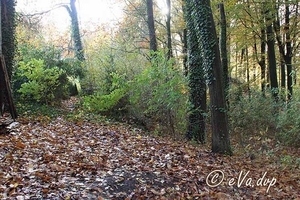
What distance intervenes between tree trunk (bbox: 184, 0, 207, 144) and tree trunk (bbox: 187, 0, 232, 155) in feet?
6.14

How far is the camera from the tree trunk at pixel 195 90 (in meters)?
9.24

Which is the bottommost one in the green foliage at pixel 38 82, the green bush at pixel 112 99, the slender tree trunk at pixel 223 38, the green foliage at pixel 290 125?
the green foliage at pixel 290 125

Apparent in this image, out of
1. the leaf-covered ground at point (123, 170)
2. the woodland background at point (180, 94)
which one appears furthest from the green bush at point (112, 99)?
the leaf-covered ground at point (123, 170)

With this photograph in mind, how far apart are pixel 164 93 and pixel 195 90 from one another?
1.04 m

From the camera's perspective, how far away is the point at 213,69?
7129 mm

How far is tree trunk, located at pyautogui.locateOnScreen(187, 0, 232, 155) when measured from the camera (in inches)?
280

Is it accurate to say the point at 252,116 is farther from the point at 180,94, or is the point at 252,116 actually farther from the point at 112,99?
the point at 112,99

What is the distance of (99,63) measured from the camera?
12312 millimetres

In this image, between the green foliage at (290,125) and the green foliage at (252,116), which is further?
A: the green foliage at (252,116)

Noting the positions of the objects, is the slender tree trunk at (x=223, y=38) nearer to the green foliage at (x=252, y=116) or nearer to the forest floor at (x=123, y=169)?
the green foliage at (x=252, y=116)

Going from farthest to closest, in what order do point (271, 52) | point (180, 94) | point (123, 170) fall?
1. point (271, 52)
2. point (180, 94)
3. point (123, 170)

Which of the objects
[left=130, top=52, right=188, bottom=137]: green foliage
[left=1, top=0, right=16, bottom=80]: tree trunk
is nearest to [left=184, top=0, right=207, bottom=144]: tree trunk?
[left=130, top=52, right=188, bottom=137]: green foliage

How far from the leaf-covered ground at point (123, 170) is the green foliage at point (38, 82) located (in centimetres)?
325

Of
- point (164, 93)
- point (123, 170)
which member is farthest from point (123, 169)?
point (164, 93)
